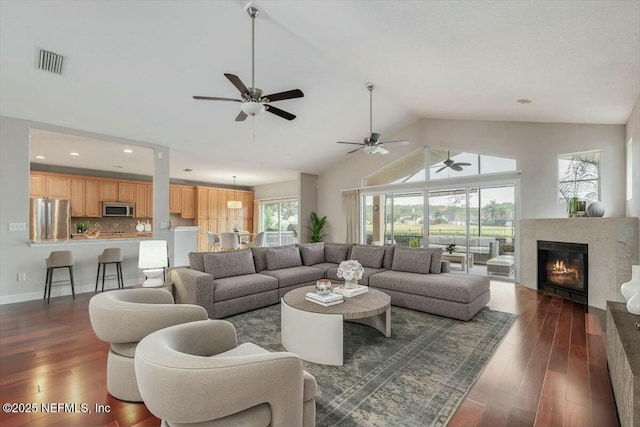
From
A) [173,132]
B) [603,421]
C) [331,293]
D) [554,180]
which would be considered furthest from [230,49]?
[554,180]

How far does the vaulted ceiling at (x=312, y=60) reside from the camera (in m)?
2.74

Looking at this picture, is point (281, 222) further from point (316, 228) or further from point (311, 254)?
point (311, 254)

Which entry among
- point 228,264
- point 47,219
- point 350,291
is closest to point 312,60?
point 228,264

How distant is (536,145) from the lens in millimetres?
5637

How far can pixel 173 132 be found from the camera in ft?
18.1

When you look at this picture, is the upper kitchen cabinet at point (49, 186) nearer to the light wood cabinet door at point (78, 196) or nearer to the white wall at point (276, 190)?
the light wood cabinet door at point (78, 196)

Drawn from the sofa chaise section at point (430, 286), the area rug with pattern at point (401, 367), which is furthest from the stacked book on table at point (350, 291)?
the sofa chaise section at point (430, 286)

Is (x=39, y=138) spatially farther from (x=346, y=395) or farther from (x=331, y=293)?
(x=346, y=395)

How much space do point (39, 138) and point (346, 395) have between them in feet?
22.6

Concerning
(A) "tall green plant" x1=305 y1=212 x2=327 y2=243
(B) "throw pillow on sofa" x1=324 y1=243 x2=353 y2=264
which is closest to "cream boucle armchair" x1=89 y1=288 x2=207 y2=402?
(B) "throw pillow on sofa" x1=324 y1=243 x2=353 y2=264

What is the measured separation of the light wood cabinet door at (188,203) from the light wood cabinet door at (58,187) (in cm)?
305

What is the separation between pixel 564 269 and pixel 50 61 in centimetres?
796

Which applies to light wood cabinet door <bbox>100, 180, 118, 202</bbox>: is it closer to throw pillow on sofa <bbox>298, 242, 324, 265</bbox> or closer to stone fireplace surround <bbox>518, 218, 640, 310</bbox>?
throw pillow on sofa <bbox>298, 242, 324, 265</bbox>

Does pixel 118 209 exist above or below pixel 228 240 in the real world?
above
